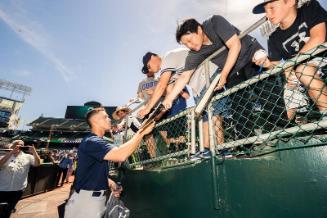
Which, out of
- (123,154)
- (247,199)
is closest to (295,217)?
(247,199)

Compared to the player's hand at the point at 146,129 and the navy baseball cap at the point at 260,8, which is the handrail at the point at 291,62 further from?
the player's hand at the point at 146,129

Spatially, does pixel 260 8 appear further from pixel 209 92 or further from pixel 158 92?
pixel 158 92

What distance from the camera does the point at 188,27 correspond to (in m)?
2.50

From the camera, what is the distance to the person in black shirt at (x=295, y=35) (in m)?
1.73

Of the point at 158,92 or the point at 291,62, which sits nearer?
the point at 291,62

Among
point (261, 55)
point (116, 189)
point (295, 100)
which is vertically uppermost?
point (261, 55)

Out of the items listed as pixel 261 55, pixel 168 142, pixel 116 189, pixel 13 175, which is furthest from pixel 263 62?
pixel 13 175

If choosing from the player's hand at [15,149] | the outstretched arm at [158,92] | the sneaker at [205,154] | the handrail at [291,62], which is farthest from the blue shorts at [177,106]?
the player's hand at [15,149]

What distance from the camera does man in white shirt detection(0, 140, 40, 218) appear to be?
5253 millimetres

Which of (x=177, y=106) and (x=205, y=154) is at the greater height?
(x=177, y=106)

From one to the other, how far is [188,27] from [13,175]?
5457mm

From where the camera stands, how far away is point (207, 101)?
2094mm

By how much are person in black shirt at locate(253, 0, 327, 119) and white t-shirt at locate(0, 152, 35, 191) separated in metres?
5.89

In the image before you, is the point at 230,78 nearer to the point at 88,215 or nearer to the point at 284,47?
Result: the point at 284,47
